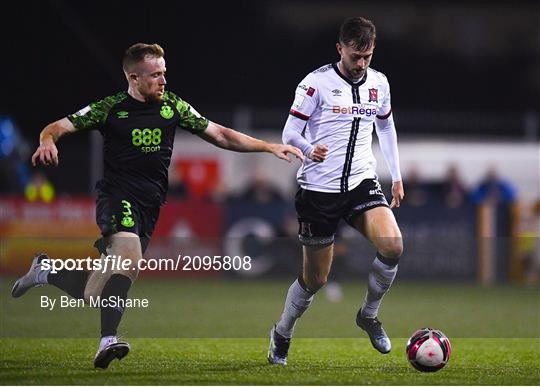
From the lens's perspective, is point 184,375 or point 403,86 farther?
point 403,86

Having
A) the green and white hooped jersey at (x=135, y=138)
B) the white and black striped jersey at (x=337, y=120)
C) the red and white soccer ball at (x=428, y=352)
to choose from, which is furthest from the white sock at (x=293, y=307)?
the green and white hooped jersey at (x=135, y=138)

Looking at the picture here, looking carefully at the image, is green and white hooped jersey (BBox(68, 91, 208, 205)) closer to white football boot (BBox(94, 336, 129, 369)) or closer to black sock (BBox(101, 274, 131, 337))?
black sock (BBox(101, 274, 131, 337))

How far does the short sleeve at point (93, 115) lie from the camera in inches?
309

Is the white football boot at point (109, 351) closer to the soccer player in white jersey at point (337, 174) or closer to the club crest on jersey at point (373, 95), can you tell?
the soccer player in white jersey at point (337, 174)

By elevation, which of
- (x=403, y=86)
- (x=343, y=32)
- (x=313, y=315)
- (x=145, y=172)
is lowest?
(x=403, y=86)

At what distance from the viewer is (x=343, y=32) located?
821 centimetres

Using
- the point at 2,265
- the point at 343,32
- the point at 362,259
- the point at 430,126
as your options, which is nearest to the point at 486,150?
the point at 430,126

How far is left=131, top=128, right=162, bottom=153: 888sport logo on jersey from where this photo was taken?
7992mm

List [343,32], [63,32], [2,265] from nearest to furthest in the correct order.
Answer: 1. [343,32]
2. [2,265]
3. [63,32]

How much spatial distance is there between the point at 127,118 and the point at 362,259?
990 cm

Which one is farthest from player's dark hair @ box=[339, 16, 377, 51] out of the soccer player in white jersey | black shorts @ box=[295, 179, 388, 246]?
black shorts @ box=[295, 179, 388, 246]

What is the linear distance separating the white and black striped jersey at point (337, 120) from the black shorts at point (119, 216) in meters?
1.24

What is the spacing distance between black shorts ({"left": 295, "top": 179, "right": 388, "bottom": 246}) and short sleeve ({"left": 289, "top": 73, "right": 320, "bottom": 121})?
581 mm

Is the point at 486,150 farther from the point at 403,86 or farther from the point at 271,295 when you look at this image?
the point at 403,86
